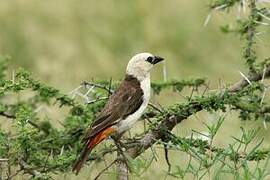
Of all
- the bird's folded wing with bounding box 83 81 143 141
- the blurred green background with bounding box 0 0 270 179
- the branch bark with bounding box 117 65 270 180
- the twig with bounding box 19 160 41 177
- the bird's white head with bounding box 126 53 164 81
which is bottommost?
the blurred green background with bounding box 0 0 270 179

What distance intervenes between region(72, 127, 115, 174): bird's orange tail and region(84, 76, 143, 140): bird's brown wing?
0.03m

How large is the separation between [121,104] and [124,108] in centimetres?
3

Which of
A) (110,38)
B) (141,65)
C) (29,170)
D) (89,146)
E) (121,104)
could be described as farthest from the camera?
(110,38)

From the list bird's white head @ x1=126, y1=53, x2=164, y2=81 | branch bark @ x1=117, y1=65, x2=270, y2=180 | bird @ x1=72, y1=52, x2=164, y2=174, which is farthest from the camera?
bird's white head @ x1=126, y1=53, x2=164, y2=81

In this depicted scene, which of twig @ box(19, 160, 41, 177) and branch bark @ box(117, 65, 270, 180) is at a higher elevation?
branch bark @ box(117, 65, 270, 180)

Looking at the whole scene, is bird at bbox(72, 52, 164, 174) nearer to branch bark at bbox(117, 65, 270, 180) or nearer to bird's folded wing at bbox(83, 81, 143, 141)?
bird's folded wing at bbox(83, 81, 143, 141)

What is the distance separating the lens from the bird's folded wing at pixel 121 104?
14.2 feet

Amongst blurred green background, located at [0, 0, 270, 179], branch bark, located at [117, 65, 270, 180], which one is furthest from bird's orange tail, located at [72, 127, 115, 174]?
blurred green background, located at [0, 0, 270, 179]

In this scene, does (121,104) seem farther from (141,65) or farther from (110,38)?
(110,38)

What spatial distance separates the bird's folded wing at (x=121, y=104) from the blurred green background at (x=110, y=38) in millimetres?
5201

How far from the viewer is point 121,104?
447 centimetres

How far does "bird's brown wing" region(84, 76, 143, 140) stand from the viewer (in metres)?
4.33

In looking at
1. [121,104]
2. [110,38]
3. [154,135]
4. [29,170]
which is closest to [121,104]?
[121,104]

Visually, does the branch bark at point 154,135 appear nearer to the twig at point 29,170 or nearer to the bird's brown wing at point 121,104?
the bird's brown wing at point 121,104
